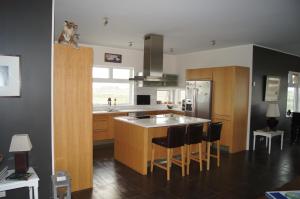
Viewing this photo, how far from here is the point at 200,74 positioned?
6266 millimetres

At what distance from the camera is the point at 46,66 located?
2.74 m

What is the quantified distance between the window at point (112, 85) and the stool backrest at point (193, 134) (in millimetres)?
3338

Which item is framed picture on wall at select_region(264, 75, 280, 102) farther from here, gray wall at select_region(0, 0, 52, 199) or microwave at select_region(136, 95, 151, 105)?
gray wall at select_region(0, 0, 52, 199)

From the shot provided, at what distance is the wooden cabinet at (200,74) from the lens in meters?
6.02

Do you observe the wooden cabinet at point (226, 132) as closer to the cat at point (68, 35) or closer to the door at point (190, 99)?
the door at point (190, 99)

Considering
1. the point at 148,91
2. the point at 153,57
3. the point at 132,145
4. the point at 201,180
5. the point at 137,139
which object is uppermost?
the point at 153,57

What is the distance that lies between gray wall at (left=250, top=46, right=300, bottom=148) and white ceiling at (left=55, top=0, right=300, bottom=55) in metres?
0.58

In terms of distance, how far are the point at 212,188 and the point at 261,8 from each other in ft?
9.21

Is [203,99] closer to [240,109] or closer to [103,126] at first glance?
[240,109]

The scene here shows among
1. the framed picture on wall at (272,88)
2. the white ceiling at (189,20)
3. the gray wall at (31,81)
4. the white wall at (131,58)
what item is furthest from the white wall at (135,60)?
the gray wall at (31,81)

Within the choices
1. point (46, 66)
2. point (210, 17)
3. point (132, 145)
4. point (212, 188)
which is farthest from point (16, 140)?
point (210, 17)

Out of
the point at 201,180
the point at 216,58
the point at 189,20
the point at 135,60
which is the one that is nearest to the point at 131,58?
the point at 135,60

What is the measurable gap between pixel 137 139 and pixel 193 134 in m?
1.04

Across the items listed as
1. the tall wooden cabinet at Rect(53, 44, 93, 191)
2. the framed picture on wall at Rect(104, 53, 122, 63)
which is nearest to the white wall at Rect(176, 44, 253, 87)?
the framed picture on wall at Rect(104, 53, 122, 63)
